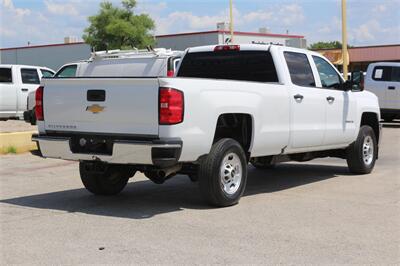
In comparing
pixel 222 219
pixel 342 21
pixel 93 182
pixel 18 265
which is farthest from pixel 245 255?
pixel 342 21

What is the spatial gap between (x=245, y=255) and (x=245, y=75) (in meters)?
3.77

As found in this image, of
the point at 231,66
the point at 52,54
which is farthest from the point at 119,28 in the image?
the point at 231,66

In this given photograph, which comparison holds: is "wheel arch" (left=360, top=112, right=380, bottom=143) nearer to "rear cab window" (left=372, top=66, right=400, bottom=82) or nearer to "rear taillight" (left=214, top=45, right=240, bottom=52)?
"rear taillight" (left=214, top=45, right=240, bottom=52)

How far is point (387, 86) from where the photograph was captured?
20.5 m

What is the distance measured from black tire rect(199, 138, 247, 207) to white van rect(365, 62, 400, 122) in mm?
14280

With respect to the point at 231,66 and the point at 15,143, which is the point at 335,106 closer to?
the point at 231,66

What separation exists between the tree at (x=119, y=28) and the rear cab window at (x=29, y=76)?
33.0 m

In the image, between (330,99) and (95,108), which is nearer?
(95,108)

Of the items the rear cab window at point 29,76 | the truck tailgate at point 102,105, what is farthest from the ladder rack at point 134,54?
the rear cab window at point 29,76

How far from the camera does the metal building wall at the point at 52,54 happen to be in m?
66.9

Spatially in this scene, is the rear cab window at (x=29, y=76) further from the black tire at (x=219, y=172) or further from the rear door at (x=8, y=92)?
the black tire at (x=219, y=172)

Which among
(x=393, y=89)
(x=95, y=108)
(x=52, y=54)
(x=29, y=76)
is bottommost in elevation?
(x=95, y=108)

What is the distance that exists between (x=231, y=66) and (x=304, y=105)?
3.72ft

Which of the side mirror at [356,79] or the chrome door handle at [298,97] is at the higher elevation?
the side mirror at [356,79]
